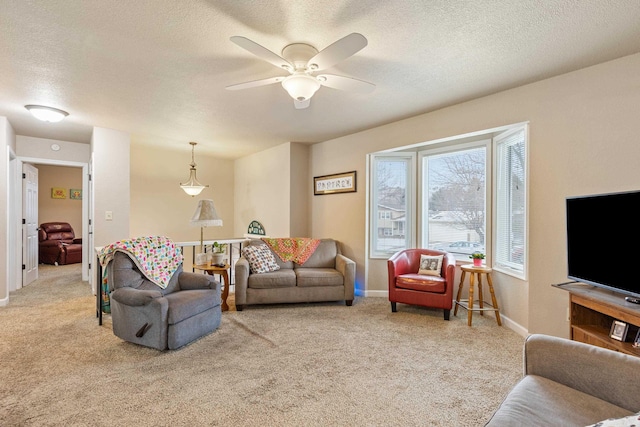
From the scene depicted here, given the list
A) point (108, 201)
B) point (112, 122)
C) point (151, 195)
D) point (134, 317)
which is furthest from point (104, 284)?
point (151, 195)

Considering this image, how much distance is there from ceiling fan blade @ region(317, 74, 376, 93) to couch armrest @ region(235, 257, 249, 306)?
96.9 inches

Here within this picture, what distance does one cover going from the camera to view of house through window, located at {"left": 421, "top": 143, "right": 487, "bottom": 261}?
157 inches

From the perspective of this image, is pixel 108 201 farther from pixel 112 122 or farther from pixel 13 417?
pixel 13 417

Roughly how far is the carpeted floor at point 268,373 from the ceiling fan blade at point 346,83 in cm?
214

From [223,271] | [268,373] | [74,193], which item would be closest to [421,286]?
[268,373]

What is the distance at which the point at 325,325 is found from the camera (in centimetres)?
335

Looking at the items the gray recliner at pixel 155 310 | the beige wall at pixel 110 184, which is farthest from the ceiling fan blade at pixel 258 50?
the beige wall at pixel 110 184

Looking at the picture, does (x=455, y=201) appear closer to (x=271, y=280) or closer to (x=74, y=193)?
(x=271, y=280)

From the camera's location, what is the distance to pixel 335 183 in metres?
4.98

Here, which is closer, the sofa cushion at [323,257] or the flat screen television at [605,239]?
the flat screen television at [605,239]

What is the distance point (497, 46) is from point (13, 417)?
3.88 metres

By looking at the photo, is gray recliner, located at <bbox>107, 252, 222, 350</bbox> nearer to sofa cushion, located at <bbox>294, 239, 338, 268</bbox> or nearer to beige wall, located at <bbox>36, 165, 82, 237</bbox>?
sofa cushion, located at <bbox>294, 239, 338, 268</bbox>

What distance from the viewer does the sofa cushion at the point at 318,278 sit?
3998 mm

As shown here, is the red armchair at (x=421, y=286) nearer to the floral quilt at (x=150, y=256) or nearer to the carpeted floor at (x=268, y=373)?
the carpeted floor at (x=268, y=373)
